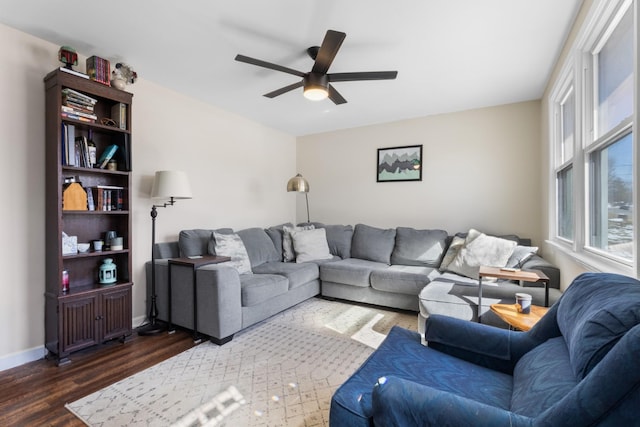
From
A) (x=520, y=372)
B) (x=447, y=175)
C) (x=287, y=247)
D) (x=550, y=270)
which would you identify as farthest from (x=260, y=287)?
(x=447, y=175)

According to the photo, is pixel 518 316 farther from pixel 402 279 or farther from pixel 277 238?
pixel 277 238

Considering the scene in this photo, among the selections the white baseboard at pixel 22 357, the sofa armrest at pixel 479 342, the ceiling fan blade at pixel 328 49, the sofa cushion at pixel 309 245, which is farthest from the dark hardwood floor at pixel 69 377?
the ceiling fan blade at pixel 328 49

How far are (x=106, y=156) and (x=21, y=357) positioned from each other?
1.66m

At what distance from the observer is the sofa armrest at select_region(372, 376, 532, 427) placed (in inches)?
34.4

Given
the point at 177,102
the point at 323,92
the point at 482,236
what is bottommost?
the point at 482,236

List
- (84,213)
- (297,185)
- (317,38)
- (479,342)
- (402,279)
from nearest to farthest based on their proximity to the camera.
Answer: (479,342) → (317,38) → (84,213) → (402,279) → (297,185)

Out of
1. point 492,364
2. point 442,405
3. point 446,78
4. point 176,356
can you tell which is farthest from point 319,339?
point 446,78

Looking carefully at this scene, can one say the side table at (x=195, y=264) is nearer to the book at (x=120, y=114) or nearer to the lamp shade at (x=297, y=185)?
the book at (x=120, y=114)

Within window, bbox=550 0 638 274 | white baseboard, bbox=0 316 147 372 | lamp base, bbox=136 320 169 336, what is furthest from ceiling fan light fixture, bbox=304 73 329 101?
white baseboard, bbox=0 316 147 372

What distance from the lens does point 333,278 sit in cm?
382

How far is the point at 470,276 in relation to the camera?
3271 mm

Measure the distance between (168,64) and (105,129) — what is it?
0.81m

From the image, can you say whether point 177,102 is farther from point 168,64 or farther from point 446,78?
point 446,78

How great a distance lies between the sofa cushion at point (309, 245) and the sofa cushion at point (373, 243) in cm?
42
